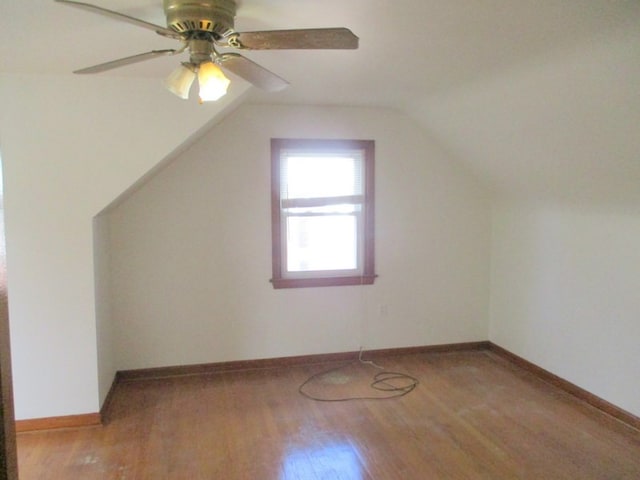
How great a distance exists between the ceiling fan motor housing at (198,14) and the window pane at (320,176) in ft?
7.70

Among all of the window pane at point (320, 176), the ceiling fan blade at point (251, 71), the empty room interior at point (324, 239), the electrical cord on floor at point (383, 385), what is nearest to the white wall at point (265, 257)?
the empty room interior at point (324, 239)

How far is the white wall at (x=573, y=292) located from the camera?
3.21 m

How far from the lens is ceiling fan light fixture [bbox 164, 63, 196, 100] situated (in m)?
2.01

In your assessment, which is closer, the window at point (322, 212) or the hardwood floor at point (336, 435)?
the hardwood floor at point (336, 435)

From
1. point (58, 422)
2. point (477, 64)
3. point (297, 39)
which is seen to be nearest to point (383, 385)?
point (58, 422)

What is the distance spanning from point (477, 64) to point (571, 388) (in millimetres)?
2575

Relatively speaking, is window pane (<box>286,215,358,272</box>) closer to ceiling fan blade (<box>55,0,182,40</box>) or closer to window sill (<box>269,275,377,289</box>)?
window sill (<box>269,275,377,289</box>)

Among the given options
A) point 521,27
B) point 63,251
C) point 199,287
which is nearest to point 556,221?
point 521,27

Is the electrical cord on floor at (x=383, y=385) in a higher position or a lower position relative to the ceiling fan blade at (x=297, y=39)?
lower

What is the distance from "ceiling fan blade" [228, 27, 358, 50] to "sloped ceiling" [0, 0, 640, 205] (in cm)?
18

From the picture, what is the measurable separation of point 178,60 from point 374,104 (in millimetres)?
1896

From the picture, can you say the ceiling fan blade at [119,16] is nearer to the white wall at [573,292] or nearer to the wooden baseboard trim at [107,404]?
the wooden baseboard trim at [107,404]

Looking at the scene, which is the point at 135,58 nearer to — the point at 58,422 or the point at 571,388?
the point at 58,422

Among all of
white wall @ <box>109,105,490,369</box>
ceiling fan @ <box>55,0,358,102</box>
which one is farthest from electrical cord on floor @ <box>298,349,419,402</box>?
ceiling fan @ <box>55,0,358,102</box>
